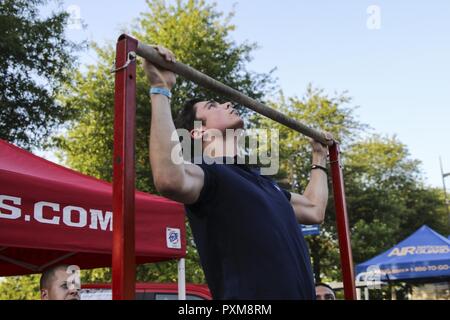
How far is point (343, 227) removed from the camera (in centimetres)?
268

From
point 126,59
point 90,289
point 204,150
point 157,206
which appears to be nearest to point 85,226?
point 157,206

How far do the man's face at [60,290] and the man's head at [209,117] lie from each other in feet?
5.38

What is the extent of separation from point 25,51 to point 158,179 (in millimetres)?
8596

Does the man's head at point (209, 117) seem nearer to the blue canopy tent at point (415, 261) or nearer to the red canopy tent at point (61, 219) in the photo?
the red canopy tent at point (61, 219)

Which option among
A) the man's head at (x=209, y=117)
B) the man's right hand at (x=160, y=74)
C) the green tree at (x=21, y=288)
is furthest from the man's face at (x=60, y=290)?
the green tree at (x=21, y=288)

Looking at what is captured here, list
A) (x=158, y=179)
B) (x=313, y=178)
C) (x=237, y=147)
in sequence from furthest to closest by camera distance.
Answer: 1. (x=313, y=178)
2. (x=237, y=147)
3. (x=158, y=179)

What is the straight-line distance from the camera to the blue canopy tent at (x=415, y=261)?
328 inches

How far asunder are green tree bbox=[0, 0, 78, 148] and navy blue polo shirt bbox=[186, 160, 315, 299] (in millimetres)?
8234

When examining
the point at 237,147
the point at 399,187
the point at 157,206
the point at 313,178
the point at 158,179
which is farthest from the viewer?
the point at 399,187

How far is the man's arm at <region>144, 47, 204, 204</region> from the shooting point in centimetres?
146

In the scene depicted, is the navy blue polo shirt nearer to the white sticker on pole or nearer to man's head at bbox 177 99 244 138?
man's head at bbox 177 99 244 138

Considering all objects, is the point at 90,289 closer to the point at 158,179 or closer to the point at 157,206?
the point at 157,206
